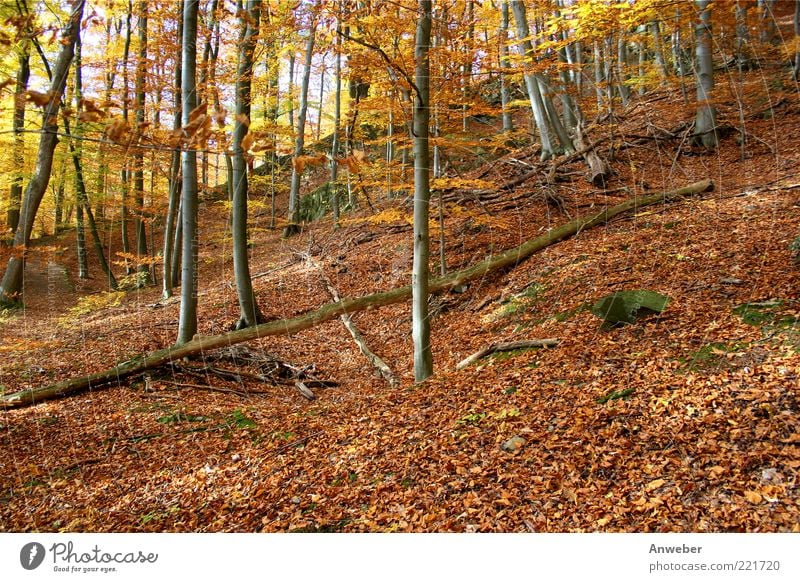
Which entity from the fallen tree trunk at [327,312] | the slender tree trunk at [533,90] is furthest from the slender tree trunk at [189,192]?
the slender tree trunk at [533,90]

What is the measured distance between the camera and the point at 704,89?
996cm

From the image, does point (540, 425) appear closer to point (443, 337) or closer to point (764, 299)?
point (764, 299)

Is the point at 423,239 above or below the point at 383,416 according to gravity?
above

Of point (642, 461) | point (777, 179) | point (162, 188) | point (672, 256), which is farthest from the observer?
point (162, 188)

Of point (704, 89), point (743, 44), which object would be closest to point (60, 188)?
point (704, 89)

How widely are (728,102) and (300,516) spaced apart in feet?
47.4

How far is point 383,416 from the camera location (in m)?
4.81

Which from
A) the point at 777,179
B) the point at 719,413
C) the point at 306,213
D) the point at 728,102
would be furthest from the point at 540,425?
the point at 306,213

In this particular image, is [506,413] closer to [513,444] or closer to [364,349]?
[513,444]

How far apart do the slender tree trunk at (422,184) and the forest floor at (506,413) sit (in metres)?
0.62

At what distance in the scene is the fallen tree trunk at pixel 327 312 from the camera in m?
6.12

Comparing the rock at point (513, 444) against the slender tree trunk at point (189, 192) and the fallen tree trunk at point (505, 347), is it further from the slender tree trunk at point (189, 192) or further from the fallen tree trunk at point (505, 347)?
the slender tree trunk at point (189, 192)

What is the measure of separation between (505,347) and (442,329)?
2254 millimetres

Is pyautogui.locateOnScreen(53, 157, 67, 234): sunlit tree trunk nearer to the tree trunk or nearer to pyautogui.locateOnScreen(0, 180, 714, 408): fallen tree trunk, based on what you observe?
the tree trunk
